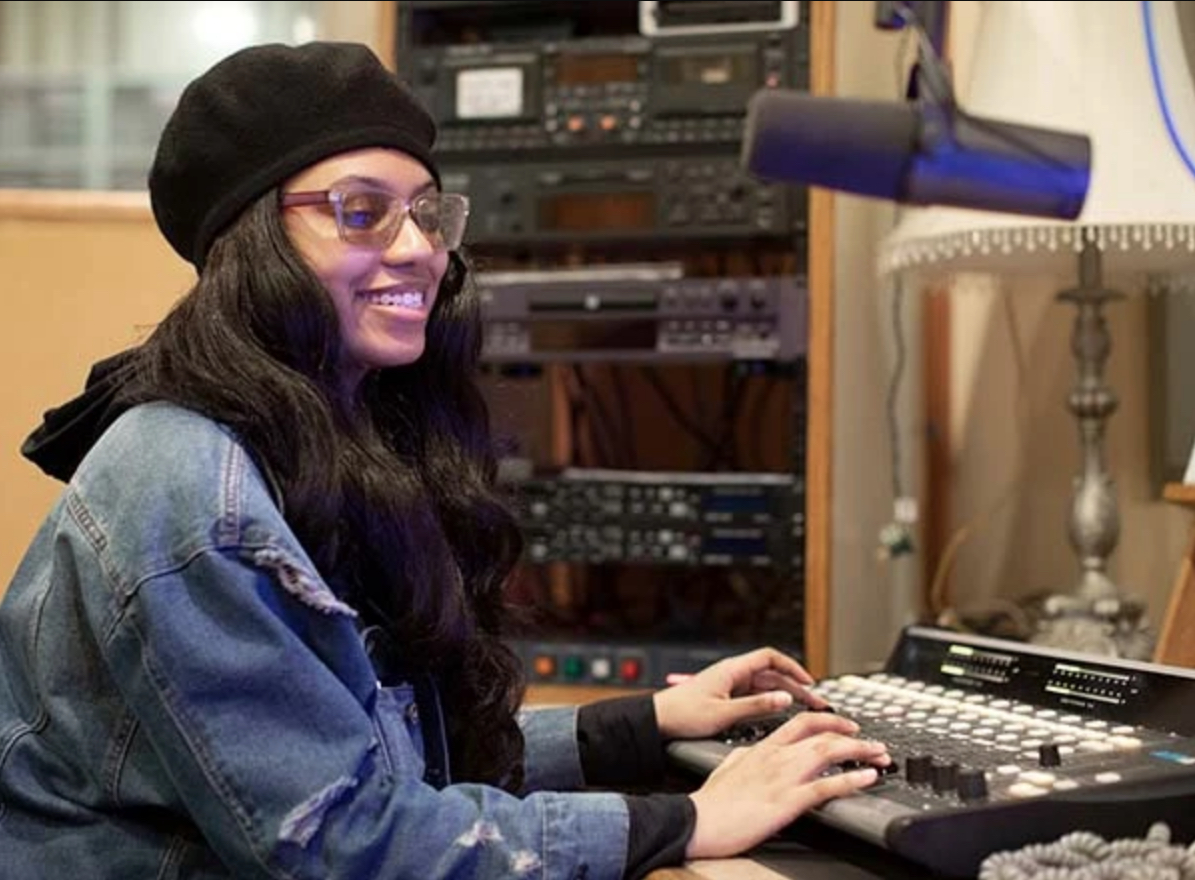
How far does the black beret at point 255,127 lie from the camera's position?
38.5 inches

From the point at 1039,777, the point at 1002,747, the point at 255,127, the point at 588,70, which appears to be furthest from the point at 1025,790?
the point at 588,70

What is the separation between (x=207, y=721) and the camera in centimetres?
82

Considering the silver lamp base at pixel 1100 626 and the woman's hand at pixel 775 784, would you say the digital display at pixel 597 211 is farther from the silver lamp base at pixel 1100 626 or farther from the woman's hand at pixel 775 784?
the woman's hand at pixel 775 784


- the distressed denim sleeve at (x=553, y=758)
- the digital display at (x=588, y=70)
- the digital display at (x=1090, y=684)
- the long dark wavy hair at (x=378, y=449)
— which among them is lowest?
the distressed denim sleeve at (x=553, y=758)

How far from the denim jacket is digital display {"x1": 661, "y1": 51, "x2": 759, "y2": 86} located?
1015 millimetres

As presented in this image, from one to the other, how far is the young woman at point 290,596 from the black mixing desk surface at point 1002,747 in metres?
0.05

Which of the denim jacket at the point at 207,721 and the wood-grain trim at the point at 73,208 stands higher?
the wood-grain trim at the point at 73,208

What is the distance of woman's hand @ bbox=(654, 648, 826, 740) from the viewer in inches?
45.1

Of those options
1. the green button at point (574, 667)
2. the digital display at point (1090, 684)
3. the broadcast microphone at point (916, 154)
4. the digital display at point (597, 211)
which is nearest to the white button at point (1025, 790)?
the digital display at point (1090, 684)

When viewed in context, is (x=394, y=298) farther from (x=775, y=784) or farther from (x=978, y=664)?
(x=978, y=664)

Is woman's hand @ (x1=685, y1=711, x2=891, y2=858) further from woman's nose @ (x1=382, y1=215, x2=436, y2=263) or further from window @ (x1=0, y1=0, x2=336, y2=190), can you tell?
window @ (x1=0, y1=0, x2=336, y2=190)

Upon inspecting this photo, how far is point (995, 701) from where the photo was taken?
1.12m

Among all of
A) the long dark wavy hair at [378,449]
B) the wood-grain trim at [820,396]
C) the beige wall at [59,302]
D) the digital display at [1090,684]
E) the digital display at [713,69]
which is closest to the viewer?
the long dark wavy hair at [378,449]

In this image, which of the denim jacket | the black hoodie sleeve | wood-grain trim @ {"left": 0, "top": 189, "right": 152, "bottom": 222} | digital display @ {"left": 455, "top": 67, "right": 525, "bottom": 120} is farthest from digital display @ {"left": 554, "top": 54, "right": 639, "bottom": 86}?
the denim jacket
